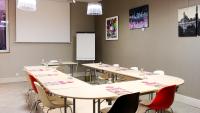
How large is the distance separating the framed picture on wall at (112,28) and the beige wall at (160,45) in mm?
186

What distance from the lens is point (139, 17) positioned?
6438 mm

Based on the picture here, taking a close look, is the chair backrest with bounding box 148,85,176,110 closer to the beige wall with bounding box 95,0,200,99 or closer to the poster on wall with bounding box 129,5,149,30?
the beige wall with bounding box 95,0,200,99

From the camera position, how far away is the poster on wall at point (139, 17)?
243 inches

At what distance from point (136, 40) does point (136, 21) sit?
572 mm

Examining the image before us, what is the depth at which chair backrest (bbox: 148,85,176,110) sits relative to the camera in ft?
9.64

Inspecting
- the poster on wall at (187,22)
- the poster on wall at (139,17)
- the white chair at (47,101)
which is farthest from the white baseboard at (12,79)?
the poster on wall at (187,22)

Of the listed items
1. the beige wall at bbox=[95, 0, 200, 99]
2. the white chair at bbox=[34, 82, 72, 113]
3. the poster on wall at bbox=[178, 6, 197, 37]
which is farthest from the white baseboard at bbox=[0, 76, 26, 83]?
the poster on wall at bbox=[178, 6, 197, 37]

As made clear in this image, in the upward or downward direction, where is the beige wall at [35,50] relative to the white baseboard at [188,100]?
upward

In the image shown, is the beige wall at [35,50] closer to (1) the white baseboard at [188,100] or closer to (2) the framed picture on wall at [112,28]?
(2) the framed picture on wall at [112,28]

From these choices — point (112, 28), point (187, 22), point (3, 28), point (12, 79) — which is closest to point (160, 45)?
point (187, 22)

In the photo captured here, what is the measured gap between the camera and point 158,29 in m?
5.75

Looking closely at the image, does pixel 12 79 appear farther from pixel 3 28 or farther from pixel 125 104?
pixel 125 104

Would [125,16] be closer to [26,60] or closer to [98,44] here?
[98,44]

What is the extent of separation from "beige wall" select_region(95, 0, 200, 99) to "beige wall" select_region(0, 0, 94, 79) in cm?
141
